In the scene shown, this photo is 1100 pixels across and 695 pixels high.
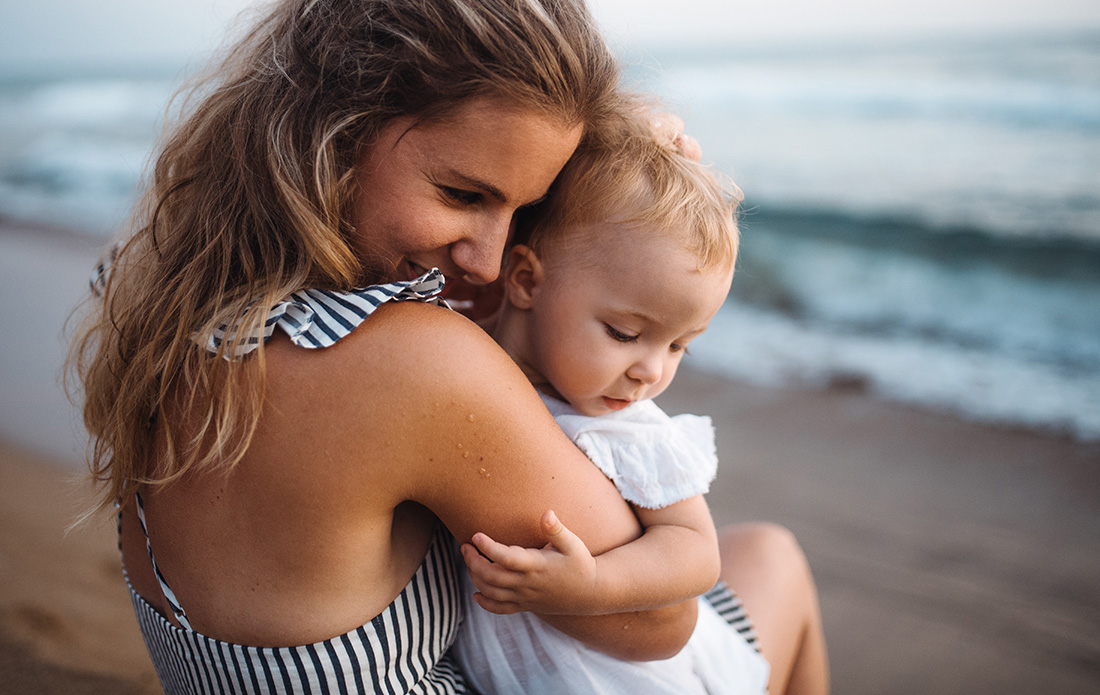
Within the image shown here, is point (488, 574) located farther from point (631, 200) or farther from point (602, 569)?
point (631, 200)

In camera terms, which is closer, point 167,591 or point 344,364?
point 344,364

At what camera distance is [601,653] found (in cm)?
142

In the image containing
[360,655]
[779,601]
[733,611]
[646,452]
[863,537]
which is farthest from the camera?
[863,537]

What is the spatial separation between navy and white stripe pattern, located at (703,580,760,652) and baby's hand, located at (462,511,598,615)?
0.74 meters

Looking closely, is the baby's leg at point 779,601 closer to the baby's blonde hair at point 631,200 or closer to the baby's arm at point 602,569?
the baby's arm at point 602,569

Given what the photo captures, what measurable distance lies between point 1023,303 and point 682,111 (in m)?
6.64

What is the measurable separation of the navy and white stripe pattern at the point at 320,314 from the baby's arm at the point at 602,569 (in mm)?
374

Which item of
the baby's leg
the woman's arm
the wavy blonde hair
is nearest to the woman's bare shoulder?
the woman's arm

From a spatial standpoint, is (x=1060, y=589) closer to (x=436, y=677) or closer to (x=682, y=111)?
(x=682, y=111)

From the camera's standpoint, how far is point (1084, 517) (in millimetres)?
3600

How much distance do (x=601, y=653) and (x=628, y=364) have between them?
1.73 feet

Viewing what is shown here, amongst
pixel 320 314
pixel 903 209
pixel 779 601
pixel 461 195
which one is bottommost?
pixel 903 209

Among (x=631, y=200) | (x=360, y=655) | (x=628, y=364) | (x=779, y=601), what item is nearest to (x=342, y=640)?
(x=360, y=655)

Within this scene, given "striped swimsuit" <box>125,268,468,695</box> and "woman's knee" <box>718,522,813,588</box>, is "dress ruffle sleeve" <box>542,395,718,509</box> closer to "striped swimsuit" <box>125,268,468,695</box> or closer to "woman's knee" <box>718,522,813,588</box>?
"striped swimsuit" <box>125,268,468,695</box>
